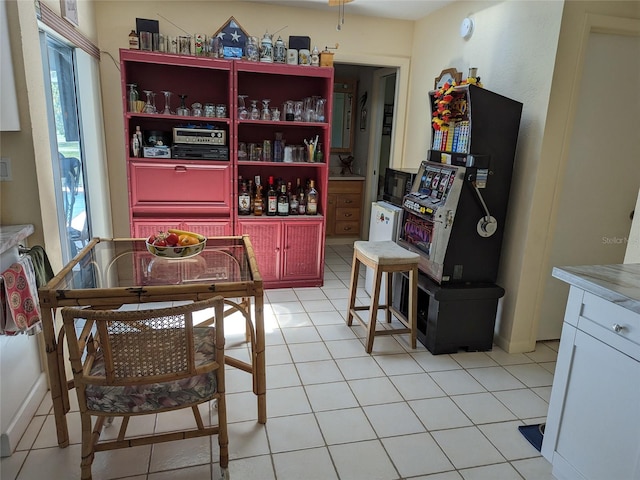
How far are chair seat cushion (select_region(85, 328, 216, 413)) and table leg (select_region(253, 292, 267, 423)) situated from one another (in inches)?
11.2

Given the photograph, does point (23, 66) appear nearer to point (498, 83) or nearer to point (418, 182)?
point (418, 182)

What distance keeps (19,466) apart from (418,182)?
2705 millimetres

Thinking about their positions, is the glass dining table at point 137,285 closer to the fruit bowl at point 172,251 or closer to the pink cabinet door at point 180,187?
the fruit bowl at point 172,251

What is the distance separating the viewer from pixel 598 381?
1.64 m

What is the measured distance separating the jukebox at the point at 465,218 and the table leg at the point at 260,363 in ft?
4.24

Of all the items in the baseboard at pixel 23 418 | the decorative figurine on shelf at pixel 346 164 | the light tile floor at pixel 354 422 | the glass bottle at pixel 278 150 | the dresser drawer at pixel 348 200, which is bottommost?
the light tile floor at pixel 354 422

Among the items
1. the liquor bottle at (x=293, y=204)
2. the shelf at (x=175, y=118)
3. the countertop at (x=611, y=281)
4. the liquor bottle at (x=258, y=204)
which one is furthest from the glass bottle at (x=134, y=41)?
the countertop at (x=611, y=281)

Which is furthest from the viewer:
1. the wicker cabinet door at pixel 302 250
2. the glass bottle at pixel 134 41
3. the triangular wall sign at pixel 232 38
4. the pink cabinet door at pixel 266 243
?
the wicker cabinet door at pixel 302 250

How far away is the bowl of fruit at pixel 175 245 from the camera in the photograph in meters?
2.09

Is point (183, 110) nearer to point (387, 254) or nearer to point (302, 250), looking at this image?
point (302, 250)

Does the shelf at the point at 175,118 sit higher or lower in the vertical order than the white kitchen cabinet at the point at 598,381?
higher

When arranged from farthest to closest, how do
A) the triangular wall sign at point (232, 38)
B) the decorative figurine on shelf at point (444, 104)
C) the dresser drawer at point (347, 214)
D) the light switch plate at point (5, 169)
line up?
1. the dresser drawer at point (347, 214)
2. the triangular wall sign at point (232, 38)
3. the decorative figurine on shelf at point (444, 104)
4. the light switch plate at point (5, 169)

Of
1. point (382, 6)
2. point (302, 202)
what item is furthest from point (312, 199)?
point (382, 6)

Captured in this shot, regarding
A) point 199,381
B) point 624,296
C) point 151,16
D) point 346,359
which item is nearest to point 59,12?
point 151,16
